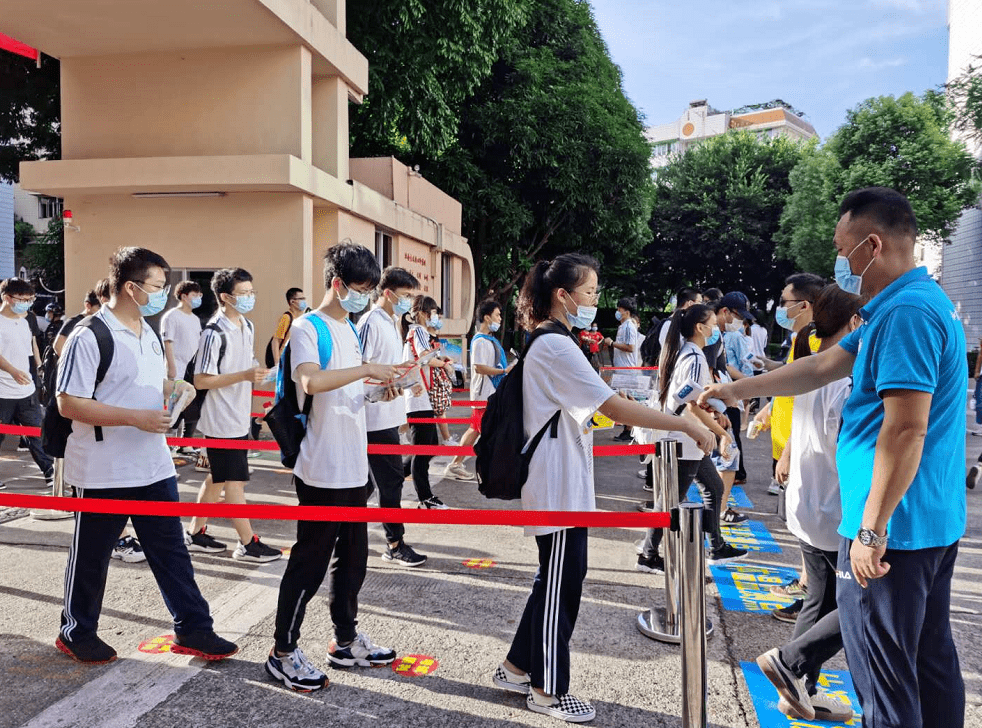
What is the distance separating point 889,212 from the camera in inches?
96.3

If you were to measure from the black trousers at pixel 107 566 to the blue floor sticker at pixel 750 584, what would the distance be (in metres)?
2.96

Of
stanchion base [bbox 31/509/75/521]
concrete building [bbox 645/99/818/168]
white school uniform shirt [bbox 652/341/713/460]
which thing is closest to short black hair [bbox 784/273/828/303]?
white school uniform shirt [bbox 652/341/713/460]

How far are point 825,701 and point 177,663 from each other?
9.51 ft

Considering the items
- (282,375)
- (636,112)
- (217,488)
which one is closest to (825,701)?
(282,375)

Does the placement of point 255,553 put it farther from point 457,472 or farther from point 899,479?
point 899,479

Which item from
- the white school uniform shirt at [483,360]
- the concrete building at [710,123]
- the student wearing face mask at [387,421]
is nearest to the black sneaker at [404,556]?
the student wearing face mask at [387,421]

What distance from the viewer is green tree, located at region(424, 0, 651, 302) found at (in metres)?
23.3

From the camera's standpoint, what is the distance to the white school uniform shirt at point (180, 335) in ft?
25.2

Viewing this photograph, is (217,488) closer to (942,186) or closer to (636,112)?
(636,112)

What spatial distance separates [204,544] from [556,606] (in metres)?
3.20

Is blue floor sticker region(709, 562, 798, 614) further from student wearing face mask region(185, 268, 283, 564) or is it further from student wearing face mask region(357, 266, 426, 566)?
student wearing face mask region(185, 268, 283, 564)

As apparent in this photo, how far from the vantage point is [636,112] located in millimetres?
28344

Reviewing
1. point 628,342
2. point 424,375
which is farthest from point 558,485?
point 628,342

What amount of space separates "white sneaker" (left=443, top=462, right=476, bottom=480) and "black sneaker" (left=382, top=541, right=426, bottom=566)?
3.05 meters
